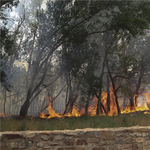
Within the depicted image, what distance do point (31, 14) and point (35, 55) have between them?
16.1 feet

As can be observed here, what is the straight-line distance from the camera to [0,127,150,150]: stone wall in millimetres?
7215

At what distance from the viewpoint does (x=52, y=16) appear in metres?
17.2

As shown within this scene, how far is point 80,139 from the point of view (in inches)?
311

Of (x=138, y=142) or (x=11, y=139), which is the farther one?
(x=138, y=142)

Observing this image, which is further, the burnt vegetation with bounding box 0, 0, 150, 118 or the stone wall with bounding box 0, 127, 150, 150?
the burnt vegetation with bounding box 0, 0, 150, 118

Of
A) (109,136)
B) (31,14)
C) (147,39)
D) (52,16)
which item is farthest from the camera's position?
(147,39)

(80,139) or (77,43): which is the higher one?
(77,43)

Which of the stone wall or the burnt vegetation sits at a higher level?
the burnt vegetation

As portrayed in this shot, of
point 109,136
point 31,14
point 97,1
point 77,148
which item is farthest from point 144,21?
point 31,14

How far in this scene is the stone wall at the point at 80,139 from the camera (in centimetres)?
721

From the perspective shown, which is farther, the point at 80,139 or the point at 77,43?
the point at 77,43

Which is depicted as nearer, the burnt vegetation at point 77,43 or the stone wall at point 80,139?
the stone wall at point 80,139

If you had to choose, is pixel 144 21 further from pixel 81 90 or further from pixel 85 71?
pixel 81 90

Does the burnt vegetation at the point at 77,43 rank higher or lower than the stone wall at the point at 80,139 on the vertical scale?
higher
